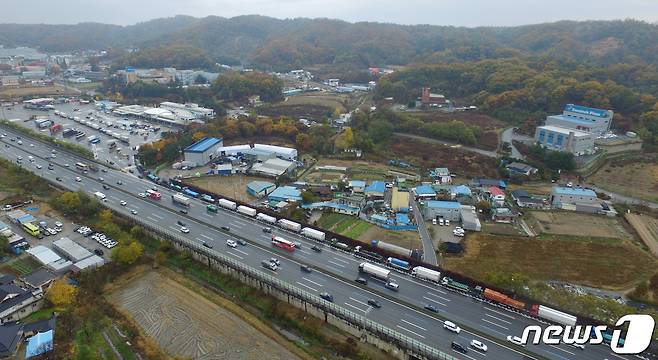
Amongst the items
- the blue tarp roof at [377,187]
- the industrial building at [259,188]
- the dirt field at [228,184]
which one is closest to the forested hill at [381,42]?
the blue tarp roof at [377,187]

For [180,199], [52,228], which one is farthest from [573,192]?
[52,228]

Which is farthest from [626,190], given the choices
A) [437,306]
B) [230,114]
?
[230,114]

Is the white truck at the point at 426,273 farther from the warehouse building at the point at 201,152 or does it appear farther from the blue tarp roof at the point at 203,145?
the blue tarp roof at the point at 203,145

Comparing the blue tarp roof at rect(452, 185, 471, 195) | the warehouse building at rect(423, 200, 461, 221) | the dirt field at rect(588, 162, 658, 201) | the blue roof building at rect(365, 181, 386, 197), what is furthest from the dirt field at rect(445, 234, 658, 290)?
the dirt field at rect(588, 162, 658, 201)

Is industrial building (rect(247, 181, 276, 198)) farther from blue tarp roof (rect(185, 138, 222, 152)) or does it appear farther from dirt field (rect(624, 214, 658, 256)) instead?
dirt field (rect(624, 214, 658, 256))

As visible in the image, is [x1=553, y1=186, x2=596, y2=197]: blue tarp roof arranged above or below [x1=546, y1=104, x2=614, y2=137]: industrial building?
below
